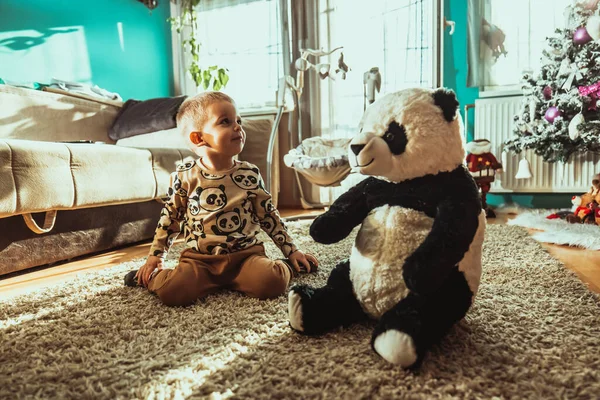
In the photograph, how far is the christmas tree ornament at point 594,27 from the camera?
207cm

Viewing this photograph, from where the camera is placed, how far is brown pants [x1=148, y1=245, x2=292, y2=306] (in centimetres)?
92

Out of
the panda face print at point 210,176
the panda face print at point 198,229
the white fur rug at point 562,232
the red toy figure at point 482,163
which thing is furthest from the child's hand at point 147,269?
the red toy figure at point 482,163

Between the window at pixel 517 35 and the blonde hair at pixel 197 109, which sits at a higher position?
the window at pixel 517 35

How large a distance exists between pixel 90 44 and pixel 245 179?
2.41 m

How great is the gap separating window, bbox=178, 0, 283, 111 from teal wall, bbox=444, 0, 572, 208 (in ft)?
4.00

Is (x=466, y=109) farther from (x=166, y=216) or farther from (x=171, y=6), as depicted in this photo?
(x=171, y=6)

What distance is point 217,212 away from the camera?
1.02 meters

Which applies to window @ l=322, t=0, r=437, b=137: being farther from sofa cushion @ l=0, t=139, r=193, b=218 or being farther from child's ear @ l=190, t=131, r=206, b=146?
child's ear @ l=190, t=131, r=206, b=146

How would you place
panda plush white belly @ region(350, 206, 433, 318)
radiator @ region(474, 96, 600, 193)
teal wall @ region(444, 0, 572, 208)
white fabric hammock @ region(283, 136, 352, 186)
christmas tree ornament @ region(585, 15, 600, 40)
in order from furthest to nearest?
teal wall @ region(444, 0, 572, 208), radiator @ region(474, 96, 600, 193), christmas tree ornament @ region(585, 15, 600, 40), white fabric hammock @ region(283, 136, 352, 186), panda plush white belly @ region(350, 206, 433, 318)

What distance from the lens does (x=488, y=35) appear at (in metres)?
2.70

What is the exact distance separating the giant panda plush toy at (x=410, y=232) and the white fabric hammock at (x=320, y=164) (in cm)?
117

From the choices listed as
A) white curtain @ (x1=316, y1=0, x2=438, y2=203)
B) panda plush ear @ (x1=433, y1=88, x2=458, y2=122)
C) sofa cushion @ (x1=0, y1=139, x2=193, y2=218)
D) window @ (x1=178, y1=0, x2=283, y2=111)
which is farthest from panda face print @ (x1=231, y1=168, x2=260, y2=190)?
window @ (x1=178, y1=0, x2=283, y2=111)

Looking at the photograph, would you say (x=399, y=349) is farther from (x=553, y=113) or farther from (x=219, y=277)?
(x=553, y=113)

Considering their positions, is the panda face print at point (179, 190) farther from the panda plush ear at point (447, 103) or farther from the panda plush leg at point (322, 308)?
the panda plush ear at point (447, 103)
